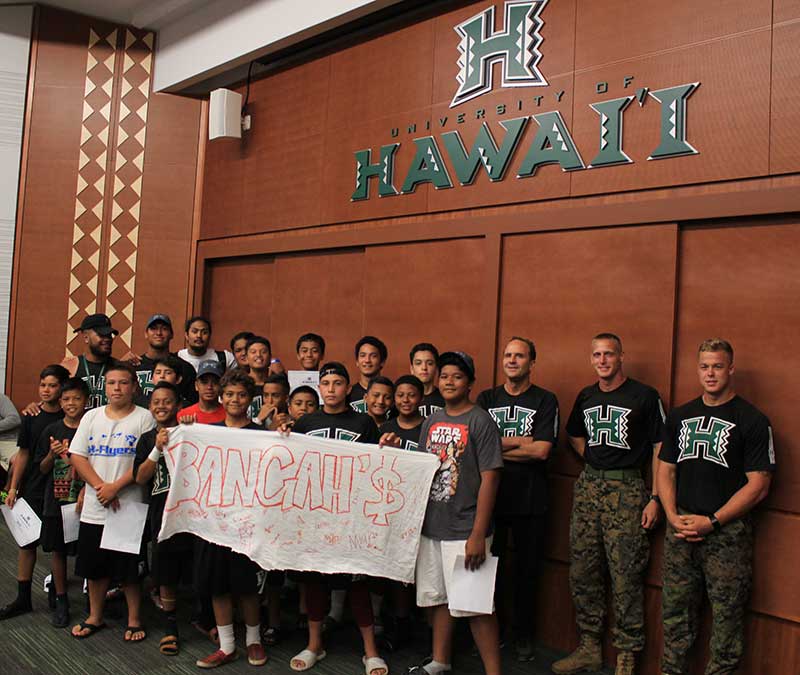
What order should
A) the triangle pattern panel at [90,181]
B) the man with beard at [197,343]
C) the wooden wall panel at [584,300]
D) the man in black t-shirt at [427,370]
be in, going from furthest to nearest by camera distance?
the triangle pattern panel at [90,181]
the man with beard at [197,343]
the man in black t-shirt at [427,370]
the wooden wall panel at [584,300]

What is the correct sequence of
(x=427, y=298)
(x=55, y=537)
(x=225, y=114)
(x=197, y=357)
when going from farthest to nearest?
(x=225, y=114) → (x=197, y=357) → (x=427, y=298) → (x=55, y=537)

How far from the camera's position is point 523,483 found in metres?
4.28

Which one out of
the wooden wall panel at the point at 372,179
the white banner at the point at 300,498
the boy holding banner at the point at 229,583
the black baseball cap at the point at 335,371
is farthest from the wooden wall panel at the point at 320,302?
the white banner at the point at 300,498

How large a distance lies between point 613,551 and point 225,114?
518 centimetres

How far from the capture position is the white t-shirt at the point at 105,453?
160 inches

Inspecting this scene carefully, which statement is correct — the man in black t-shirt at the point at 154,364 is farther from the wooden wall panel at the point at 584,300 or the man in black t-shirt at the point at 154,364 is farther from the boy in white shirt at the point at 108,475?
the wooden wall panel at the point at 584,300

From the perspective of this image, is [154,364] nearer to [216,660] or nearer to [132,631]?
[132,631]

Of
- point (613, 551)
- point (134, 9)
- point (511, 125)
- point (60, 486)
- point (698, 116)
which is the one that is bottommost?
point (613, 551)

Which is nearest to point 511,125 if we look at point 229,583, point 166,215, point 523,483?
point 523,483

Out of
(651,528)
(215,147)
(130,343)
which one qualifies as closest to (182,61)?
(215,147)

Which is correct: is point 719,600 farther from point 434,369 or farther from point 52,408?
point 52,408

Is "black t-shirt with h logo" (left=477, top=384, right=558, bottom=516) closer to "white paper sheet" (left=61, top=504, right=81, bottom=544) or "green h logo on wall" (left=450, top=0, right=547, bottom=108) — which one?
"green h logo on wall" (left=450, top=0, right=547, bottom=108)

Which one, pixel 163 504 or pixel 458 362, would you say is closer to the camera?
pixel 458 362

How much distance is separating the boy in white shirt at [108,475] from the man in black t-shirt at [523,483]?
1991 millimetres
